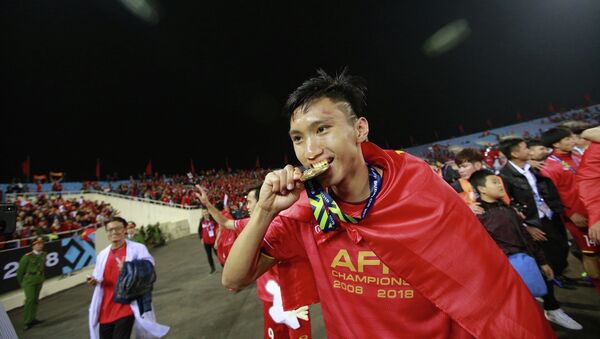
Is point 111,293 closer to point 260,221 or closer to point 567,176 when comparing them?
point 260,221

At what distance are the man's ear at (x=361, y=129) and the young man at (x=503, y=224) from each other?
2.47m

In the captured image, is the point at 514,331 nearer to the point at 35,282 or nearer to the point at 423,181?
the point at 423,181

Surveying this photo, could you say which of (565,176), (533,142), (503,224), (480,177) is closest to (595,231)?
(503,224)

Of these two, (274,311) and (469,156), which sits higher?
(469,156)

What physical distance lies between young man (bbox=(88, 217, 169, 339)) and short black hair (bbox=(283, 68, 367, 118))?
4.20m

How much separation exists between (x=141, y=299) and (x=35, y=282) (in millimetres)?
6013

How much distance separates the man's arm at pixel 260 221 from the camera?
1.33 meters

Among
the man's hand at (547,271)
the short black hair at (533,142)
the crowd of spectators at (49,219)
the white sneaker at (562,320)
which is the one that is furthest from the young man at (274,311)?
the crowd of spectators at (49,219)

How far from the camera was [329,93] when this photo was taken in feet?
5.12

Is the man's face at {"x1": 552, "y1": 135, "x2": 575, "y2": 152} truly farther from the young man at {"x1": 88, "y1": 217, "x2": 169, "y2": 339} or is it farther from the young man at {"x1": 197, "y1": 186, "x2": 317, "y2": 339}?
the young man at {"x1": 88, "y1": 217, "x2": 169, "y2": 339}

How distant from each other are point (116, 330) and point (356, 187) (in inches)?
179

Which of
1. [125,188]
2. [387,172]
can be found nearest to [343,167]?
[387,172]

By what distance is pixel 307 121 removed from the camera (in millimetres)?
1448

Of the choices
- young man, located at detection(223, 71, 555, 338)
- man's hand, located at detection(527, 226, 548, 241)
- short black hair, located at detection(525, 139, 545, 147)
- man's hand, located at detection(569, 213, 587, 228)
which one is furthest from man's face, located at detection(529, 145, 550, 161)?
young man, located at detection(223, 71, 555, 338)
